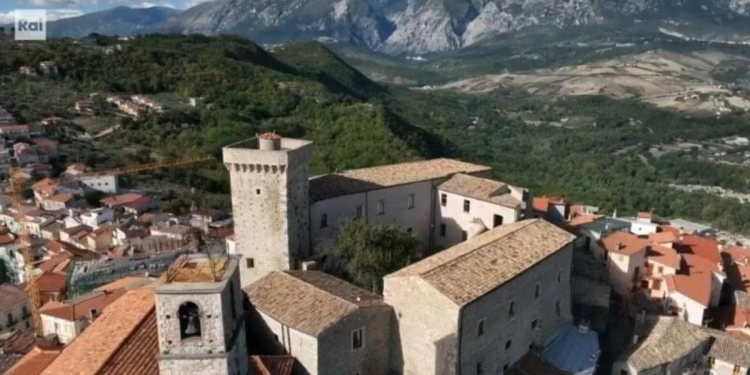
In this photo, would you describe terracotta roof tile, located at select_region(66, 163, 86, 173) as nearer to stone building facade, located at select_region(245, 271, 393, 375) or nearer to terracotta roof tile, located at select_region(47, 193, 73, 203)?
terracotta roof tile, located at select_region(47, 193, 73, 203)

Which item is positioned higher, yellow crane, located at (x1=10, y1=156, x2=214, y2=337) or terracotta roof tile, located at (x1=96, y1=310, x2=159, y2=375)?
terracotta roof tile, located at (x1=96, y1=310, x2=159, y2=375)

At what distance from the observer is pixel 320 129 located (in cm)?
8769

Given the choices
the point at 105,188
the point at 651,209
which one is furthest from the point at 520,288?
the point at 651,209

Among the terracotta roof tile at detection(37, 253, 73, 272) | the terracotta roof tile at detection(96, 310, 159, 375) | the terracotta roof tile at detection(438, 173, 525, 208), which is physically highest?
the terracotta roof tile at detection(438, 173, 525, 208)

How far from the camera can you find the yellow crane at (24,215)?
1622 inches

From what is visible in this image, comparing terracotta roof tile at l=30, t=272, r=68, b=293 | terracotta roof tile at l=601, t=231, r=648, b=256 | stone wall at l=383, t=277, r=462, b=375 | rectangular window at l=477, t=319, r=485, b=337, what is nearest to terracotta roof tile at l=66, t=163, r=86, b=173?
terracotta roof tile at l=30, t=272, r=68, b=293

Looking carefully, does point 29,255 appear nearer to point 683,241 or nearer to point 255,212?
point 255,212

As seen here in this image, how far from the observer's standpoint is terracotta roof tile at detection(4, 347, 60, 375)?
21.4 m

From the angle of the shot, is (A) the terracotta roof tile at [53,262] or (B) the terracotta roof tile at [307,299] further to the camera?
(A) the terracotta roof tile at [53,262]

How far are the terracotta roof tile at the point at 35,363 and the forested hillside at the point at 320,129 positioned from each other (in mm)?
48725

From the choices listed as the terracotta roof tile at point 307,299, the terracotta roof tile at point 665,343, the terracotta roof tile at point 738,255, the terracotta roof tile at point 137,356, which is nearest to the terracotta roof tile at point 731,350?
the terracotta roof tile at point 665,343

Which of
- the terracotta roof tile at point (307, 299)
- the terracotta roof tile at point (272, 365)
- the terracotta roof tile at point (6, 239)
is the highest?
the terracotta roof tile at point (307, 299)

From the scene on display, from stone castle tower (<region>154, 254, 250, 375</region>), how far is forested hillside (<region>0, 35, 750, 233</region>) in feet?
177

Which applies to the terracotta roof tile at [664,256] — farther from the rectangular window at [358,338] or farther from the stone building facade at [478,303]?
the rectangular window at [358,338]
